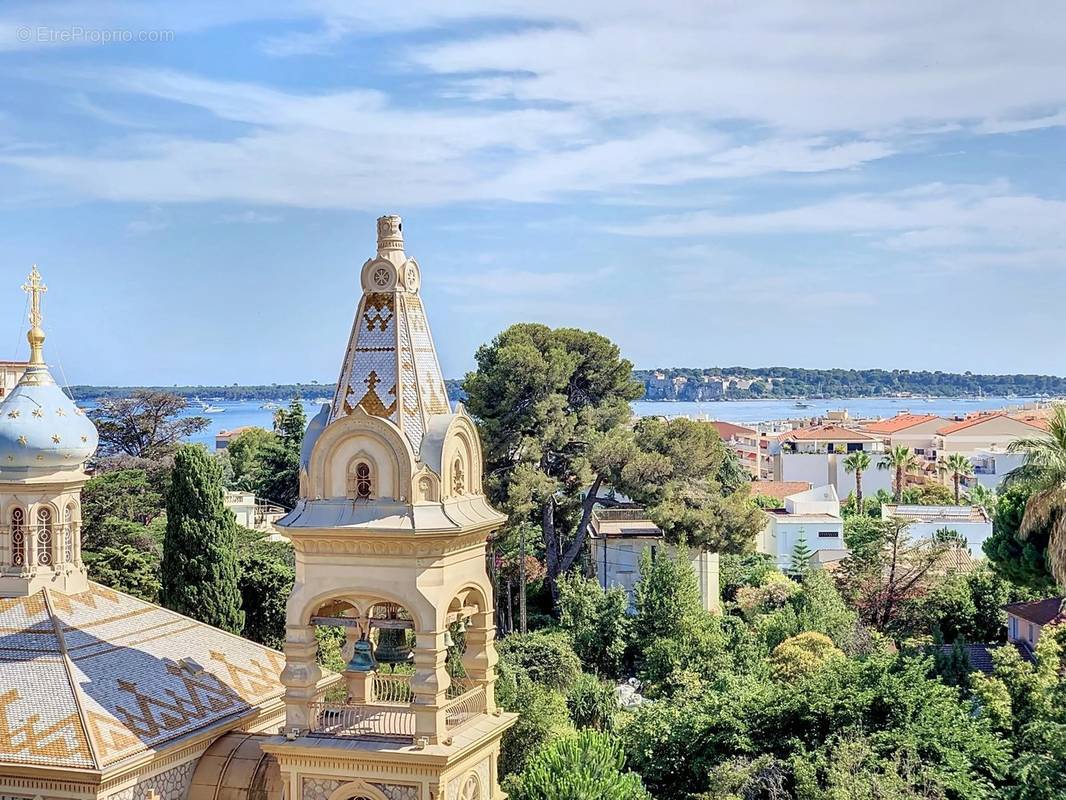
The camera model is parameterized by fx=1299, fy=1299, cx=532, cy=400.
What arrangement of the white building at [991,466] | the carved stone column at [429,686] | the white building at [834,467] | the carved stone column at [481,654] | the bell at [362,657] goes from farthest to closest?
the white building at [834,467]
the white building at [991,466]
the bell at [362,657]
the carved stone column at [481,654]
the carved stone column at [429,686]

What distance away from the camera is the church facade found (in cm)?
1433

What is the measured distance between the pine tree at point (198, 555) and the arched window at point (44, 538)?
12.4 metres

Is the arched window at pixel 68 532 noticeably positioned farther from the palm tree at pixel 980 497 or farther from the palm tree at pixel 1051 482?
the palm tree at pixel 980 497

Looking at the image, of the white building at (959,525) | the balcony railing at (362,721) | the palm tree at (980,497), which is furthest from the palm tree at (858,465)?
the balcony railing at (362,721)

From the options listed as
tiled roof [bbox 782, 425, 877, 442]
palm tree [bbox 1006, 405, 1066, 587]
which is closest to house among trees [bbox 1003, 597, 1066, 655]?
palm tree [bbox 1006, 405, 1066, 587]

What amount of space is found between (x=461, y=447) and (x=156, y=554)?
27516 mm

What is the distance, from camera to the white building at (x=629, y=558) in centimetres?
4728

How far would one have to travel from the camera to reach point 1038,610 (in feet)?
130

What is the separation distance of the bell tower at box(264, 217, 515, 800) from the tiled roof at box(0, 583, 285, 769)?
200 cm

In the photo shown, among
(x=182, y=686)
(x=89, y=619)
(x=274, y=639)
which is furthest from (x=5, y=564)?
(x=274, y=639)

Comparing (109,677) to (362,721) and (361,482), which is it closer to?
(362,721)

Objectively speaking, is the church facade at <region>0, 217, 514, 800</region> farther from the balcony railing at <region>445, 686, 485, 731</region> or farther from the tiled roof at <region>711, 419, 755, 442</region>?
the tiled roof at <region>711, 419, 755, 442</region>

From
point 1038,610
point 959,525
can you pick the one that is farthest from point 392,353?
point 959,525

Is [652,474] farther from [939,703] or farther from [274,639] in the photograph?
[939,703]
